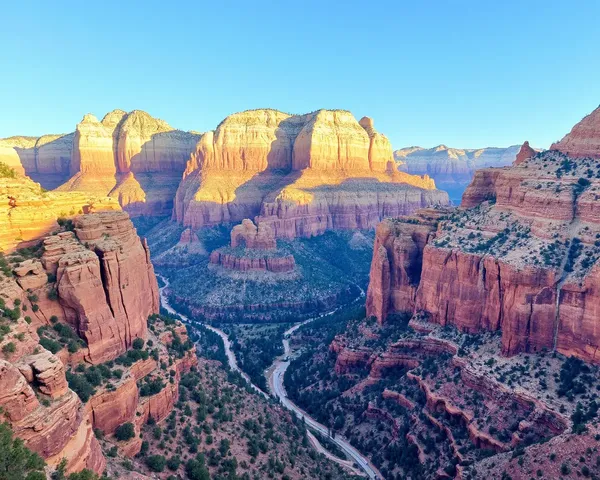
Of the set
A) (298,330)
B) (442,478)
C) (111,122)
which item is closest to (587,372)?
(442,478)

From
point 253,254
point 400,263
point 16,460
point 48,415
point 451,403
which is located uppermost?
point 48,415

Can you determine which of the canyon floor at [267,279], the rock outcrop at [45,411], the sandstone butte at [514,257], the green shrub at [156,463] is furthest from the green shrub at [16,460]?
the canyon floor at [267,279]

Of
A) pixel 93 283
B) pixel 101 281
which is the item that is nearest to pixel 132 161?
pixel 101 281

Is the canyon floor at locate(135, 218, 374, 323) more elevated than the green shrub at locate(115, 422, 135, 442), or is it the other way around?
the green shrub at locate(115, 422, 135, 442)

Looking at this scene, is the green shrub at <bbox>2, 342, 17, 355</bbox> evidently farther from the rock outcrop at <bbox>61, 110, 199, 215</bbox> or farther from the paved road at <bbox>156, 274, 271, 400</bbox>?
the rock outcrop at <bbox>61, 110, 199, 215</bbox>

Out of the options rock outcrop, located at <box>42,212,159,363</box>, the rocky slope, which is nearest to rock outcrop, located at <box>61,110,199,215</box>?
the rocky slope

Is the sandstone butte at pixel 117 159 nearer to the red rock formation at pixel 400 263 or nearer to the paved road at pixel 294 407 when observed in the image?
the paved road at pixel 294 407

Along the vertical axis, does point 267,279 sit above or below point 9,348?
below

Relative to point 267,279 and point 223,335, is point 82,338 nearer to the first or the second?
point 223,335
